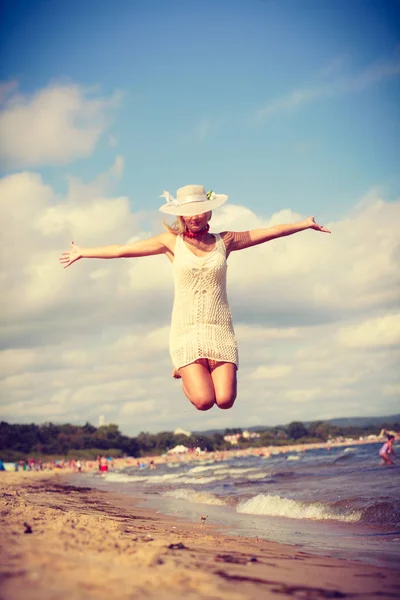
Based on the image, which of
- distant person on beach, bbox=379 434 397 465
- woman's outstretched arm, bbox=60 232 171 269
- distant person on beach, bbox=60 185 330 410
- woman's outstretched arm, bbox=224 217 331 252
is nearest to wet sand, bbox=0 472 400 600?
distant person on beach, bbox=60 185 330 410

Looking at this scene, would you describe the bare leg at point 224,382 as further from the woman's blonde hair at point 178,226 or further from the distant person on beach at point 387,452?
the distant person on beach at point 387,452

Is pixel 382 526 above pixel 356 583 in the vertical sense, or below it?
below

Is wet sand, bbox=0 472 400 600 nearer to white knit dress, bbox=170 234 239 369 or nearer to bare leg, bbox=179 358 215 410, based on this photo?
bare leg, bbox=179 358 215 410

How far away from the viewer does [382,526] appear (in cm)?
988

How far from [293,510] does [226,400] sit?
25.2ft

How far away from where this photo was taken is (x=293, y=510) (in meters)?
12.5

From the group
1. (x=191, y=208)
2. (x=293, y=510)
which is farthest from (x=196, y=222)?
(x=293, y=510)

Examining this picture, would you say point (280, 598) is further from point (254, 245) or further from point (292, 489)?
point (292, 489)

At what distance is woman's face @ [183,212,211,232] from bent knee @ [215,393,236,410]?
164 cm

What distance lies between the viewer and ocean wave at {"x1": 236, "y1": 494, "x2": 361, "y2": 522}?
1136cm

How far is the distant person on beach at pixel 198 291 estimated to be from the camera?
5.83 m

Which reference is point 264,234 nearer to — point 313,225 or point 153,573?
point 313,225

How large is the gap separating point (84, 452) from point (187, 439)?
88.5 ft

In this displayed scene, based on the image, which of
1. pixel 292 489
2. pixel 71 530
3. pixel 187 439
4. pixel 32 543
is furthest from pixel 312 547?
pixel 187 439
